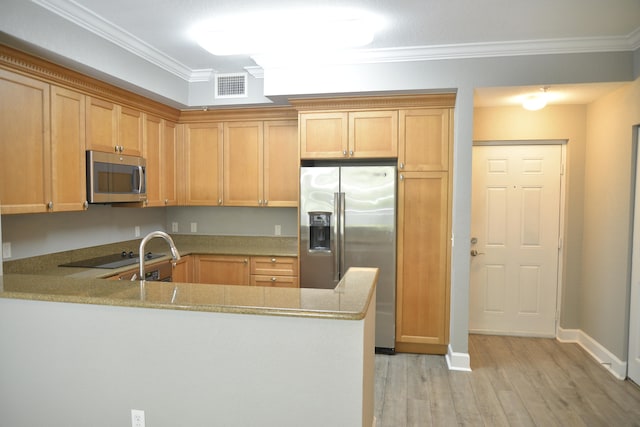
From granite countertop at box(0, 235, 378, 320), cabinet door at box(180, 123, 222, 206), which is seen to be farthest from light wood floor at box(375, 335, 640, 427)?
cabinet door at box(180, 123, 222, 206)

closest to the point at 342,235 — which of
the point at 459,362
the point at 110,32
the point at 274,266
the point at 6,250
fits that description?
the point at 274,266

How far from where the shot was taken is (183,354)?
191cm

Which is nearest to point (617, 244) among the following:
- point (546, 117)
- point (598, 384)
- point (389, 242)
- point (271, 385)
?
point (598, 384)

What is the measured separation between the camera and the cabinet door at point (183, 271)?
421 centimetres

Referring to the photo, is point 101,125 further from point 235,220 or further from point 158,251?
point 235,220

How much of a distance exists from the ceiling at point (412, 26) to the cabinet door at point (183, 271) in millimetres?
1899

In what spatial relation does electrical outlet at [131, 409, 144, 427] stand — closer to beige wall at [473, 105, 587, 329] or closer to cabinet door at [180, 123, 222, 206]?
cabinet door at [180, 123, 222, 206]

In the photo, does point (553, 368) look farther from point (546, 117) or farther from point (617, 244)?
point (546, 117)

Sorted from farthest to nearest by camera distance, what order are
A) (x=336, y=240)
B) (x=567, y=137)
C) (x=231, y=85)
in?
1. (x=231, y=85)
2. (x=567, y=137)
3. (x=336, y=240)

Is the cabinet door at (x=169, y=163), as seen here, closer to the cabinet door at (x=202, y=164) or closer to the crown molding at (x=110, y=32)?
the cabinet door at (x=202, y=164)

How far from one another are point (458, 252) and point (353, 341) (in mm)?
2177

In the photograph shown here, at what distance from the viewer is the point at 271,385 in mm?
1840

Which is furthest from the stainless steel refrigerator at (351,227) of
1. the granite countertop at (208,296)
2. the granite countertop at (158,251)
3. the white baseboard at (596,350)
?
the white baseboard at (596,350)

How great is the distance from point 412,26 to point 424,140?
1.07m
